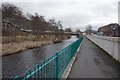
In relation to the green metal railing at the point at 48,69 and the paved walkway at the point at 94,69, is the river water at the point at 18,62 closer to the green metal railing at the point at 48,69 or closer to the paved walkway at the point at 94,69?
the paved walkway at the point at 94,69

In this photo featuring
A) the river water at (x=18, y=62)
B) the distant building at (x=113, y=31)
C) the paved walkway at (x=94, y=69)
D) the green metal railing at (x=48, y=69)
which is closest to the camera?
the green metal railing at (x=48, y=69)

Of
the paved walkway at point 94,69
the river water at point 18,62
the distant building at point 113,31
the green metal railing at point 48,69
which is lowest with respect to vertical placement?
the river water at point 18,62

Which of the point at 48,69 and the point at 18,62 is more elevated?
the point at 48,69

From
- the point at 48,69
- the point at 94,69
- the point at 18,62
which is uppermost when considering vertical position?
the point at 48,69

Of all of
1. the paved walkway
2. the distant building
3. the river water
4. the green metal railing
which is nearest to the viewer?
the green metal railing

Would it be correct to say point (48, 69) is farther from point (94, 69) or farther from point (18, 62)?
point (18, 62)

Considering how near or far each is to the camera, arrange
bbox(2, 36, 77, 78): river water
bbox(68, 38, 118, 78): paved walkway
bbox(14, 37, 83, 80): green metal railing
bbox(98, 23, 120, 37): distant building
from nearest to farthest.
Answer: bbox(14, 37, 83, 80): green metal railing
bbox(68, 38, 118, 78): paved walkway
bbox(2, 36, 77, 78): river water
bbox(98, 23, 120, 37): distant building

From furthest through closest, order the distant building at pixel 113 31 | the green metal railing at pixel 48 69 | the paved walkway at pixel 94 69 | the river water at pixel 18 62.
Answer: the distant building at pixel 113 31 → the river water at pixel 18 62 → the paved walkway at pixel 94 69 → the green metal railing at pixel 48 69

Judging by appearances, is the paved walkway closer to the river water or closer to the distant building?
the river water

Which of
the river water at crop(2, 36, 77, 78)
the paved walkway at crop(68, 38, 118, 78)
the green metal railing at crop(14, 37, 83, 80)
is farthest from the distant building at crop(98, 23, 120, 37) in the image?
the green metal railing at crop(14, 37, 83, 80)

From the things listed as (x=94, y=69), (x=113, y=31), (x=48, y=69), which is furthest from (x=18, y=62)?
(x=113, y=31)

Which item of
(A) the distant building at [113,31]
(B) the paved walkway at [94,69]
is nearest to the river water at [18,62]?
(B) the paved walkway at [94,69]

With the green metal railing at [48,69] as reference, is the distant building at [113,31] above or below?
above

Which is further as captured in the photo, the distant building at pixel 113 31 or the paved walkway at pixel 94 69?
the distant building at pixel 113 31
